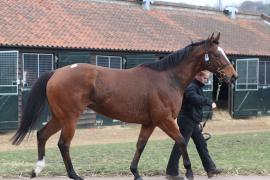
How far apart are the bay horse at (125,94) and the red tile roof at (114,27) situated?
10.1m

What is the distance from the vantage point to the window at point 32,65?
724 inches

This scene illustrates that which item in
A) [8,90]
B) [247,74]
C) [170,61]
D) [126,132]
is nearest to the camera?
[170,61]

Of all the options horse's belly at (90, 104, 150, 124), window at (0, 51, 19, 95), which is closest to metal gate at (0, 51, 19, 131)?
window at (0, 51, 19, 95)

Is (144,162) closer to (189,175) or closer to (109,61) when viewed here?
(189,175)

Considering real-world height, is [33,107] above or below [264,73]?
above

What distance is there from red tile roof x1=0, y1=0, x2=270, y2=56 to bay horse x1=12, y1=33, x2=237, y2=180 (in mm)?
10051

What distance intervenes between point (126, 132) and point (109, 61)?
2807 millimetres

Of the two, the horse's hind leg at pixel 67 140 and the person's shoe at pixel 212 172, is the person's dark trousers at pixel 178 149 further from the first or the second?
the horse's hind leg at pixel 67 140

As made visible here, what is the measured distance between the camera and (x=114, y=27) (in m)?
22.7

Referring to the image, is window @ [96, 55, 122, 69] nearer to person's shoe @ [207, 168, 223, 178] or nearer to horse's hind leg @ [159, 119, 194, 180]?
person's shoe @ [207, 168, 223, 178]

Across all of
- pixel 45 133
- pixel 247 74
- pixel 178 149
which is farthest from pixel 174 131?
pixel 247 74

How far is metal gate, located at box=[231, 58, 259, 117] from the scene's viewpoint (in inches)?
984

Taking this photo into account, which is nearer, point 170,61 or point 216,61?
point 216,61

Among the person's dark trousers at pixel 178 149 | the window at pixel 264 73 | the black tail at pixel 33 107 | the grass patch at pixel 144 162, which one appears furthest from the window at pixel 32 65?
the window at pixel 264 73
